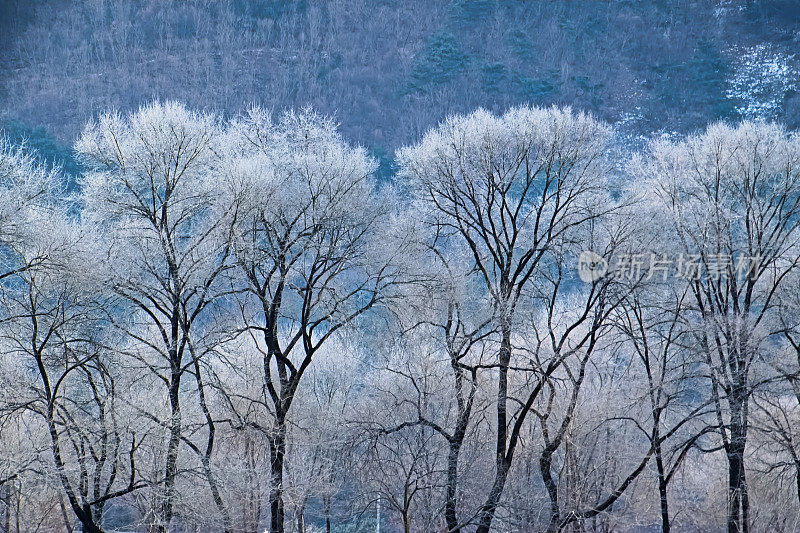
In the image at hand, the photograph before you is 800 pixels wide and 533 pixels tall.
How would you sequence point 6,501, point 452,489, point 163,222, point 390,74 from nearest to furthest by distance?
1. point 6,501
2. point 163,222
3. point 452,489
4. point 390,74

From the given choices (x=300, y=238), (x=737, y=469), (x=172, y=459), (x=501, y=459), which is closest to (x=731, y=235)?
(x=737, y=469)

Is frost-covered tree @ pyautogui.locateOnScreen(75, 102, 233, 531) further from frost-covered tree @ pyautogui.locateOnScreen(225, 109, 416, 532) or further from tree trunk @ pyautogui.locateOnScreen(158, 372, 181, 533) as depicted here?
frost-covered tree @ pyautogui.locateOnScreen(225, 109, 416, 532)

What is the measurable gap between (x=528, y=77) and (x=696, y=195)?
547 feet

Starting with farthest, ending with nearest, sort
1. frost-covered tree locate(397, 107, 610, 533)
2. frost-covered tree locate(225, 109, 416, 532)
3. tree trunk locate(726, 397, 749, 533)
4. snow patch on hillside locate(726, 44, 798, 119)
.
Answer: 1. snow patch on hillside locate(726, 44, 798, 119)
2. frost-covered tree locate(397, 107, 610, 533)
3. tree trunk locate(726, 397, 749, 533)
4. frost-covered tree locate(225, 109, 416, 532)

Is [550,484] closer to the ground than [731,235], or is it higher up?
closer to the ground

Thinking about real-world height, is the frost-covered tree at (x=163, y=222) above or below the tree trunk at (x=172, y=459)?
above

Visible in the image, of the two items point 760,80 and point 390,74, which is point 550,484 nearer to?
point 760,80

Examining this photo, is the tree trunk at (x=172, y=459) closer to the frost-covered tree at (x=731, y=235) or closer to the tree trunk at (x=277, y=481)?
the tree trunk at (x=277, y=481)

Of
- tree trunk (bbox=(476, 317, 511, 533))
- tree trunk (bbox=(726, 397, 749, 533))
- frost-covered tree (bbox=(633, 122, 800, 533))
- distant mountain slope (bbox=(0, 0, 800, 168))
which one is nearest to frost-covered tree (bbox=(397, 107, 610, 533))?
tree trunk (bbox=(476, 317, 511, 533))

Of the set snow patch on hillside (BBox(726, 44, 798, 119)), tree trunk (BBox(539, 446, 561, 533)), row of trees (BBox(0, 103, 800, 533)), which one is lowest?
tree trunk (BBox(539, 446, 561, 533))

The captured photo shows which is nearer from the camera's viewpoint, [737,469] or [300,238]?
[300,238]

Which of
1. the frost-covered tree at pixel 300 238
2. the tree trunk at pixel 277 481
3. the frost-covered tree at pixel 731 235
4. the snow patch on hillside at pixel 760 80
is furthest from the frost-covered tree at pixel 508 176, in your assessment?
the snow patch on hillside at pixel 760 80

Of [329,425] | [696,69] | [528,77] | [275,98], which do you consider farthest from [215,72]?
[329,425]

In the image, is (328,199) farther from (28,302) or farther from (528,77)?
(528,77)
